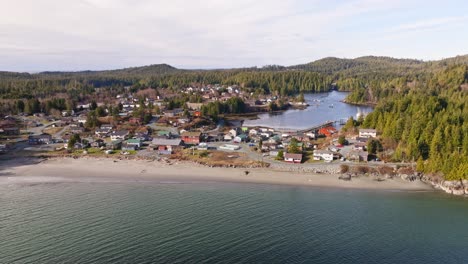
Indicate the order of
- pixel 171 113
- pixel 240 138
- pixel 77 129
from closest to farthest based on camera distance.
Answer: pixel 240 138 → pixel 77 129 → pixel 171 113

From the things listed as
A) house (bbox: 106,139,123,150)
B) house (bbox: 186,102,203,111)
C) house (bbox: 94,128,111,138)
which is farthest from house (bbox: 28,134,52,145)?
house (bbox: 186,102,203,111)

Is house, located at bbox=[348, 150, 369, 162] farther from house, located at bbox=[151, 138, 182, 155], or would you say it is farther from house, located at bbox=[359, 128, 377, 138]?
house, located at bbox=[151, 138, 182, 155]

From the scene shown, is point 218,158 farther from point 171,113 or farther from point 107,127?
point 171,113

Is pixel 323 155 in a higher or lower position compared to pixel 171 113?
lower

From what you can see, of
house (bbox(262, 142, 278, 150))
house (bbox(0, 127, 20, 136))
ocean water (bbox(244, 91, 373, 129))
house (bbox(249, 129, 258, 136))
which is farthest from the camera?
ocean water (bbox(244, 91, 373, 129))

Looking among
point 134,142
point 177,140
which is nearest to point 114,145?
point 134,142

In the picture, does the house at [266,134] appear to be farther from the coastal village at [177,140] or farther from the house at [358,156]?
the house at [358,156]
